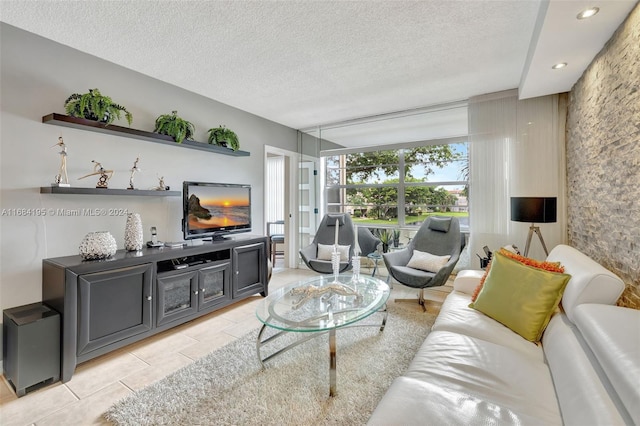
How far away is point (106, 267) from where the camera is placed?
86.9 inches

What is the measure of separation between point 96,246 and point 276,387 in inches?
68.6

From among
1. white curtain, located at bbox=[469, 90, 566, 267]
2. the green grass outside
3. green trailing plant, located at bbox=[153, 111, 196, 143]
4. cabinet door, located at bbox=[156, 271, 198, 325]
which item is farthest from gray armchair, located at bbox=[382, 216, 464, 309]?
green trailing plant, located at bbox=[153, 111, 196, 143]

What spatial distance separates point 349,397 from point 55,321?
2011 mm

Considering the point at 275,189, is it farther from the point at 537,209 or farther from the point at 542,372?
the point at 542,372

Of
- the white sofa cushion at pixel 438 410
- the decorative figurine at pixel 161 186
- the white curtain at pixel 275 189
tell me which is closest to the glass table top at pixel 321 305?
the white sofa cushion at pixel 438 410

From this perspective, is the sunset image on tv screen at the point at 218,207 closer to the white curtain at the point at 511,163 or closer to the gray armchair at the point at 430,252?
the gray armchair at the point at 430,252

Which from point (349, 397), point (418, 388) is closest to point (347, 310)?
point (349, 397)

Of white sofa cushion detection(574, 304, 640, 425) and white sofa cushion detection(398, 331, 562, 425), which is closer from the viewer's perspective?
white sofa cushion detection(574, 304, 640, 425)

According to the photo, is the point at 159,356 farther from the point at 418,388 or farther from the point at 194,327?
the point at 418,388

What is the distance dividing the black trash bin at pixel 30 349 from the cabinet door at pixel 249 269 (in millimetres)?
1575

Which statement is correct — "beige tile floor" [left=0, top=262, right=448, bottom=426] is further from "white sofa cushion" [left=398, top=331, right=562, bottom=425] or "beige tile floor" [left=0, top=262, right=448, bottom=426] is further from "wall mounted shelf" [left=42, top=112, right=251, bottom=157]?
"wall mounted shelf" [left=42, top=112, right=251, bottom=157]

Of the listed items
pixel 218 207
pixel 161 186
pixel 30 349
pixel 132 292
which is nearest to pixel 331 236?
pixel 218 207

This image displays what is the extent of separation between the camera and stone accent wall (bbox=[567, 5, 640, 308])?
173 cm

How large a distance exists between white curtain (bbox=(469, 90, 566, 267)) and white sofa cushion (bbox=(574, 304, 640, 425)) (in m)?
2.34
